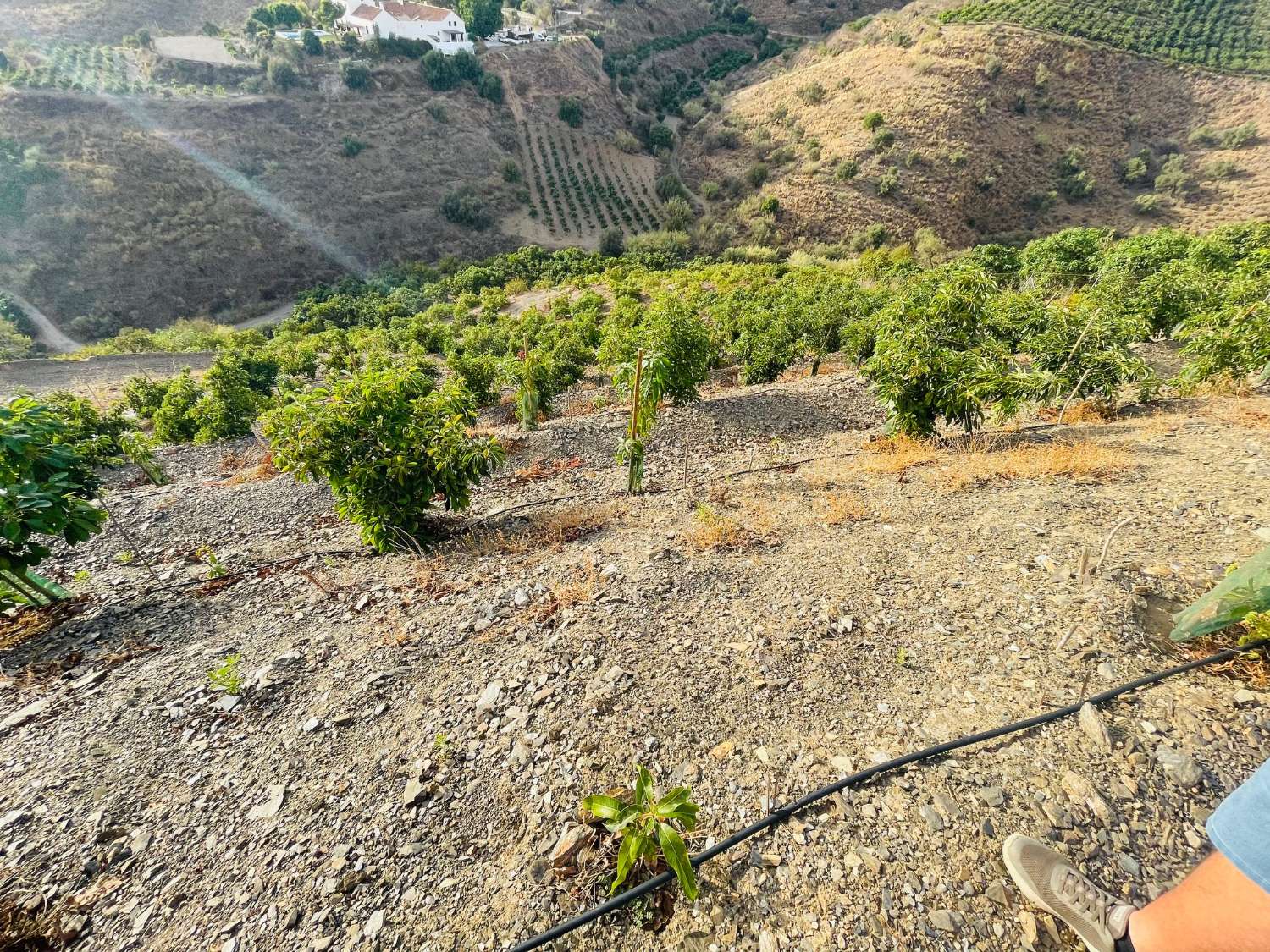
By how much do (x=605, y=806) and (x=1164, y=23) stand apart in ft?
349

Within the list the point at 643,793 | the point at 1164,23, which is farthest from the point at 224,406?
the point at 1164,23

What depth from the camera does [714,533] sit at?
698 cm

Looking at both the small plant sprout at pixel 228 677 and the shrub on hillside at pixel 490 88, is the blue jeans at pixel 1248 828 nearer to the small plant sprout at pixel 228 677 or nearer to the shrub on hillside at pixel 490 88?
the small plant sprout at pixel 228 677

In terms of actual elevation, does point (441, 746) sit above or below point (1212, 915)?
below

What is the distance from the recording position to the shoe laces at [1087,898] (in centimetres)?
270

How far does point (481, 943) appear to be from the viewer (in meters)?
2.95

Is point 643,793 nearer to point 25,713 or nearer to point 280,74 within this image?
point 25,713

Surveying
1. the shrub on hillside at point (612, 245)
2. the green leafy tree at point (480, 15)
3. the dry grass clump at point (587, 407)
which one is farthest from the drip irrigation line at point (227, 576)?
the green leafy tree at point (480, 15)

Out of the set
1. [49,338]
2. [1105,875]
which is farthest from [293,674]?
[49,338]

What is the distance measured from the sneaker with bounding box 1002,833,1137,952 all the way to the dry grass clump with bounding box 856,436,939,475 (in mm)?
6652

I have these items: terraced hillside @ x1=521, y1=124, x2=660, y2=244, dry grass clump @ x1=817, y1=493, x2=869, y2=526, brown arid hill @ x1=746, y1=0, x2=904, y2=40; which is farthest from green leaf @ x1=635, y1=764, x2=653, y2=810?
brown arid hill @ x1=746, y1=0, x2=904, y2=40

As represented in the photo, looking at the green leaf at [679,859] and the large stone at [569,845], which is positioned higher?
the green leaf at [679,859]

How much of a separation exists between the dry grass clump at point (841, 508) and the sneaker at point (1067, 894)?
456 cm

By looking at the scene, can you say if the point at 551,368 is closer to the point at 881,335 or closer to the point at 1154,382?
the point at 881,335
